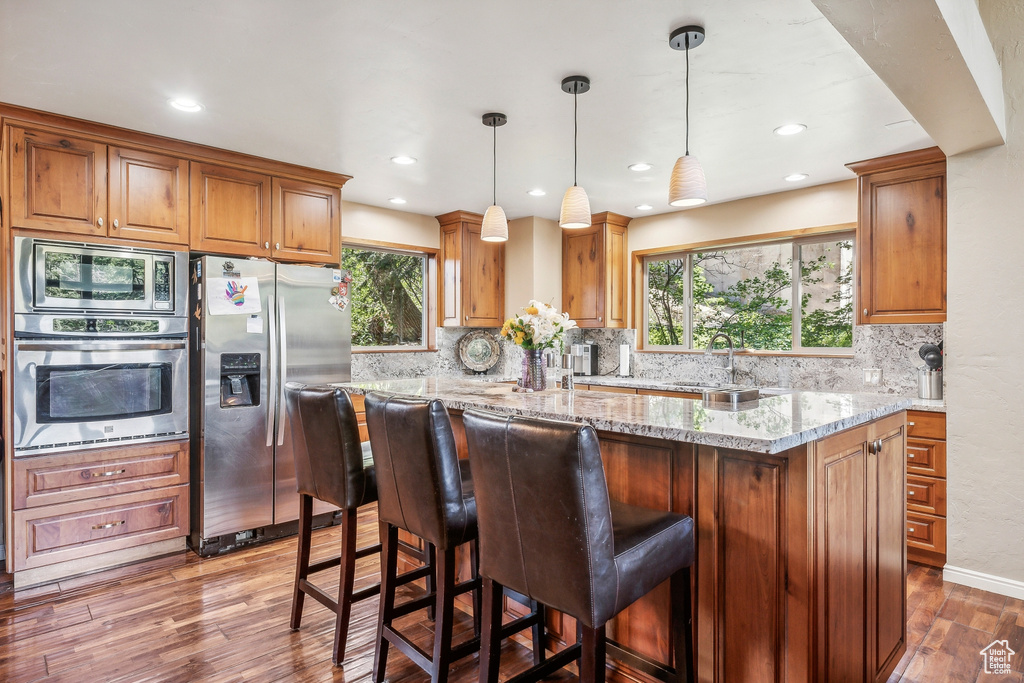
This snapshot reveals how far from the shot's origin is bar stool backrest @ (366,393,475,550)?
5.75 feet

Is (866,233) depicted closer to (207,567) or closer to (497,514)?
(497,514)

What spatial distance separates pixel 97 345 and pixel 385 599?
7.06ft

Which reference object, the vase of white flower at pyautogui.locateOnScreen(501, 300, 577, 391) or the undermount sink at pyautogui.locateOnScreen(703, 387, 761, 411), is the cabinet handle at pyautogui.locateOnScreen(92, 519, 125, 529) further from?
the undermount sink at pyautogui.locateOnScreen(703, 387, 761, 411)

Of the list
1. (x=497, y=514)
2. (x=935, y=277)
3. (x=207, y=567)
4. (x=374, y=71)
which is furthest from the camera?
(x=935, y=277)

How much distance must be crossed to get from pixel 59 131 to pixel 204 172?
68cm

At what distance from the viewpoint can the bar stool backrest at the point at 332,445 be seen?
214 cm

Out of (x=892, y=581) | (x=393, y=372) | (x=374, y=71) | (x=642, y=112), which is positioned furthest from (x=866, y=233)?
(x=393, y=372)

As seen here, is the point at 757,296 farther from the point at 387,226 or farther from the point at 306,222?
the point at 306,222

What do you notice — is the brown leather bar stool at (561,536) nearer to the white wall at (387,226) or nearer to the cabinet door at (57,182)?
the cabinet door at (57,182)

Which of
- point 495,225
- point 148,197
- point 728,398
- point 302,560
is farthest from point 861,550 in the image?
point 148,197

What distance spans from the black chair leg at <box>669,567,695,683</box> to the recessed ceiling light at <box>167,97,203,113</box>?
2.87 meters

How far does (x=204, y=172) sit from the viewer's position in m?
3.35

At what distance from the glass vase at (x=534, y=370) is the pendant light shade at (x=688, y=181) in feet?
3.17

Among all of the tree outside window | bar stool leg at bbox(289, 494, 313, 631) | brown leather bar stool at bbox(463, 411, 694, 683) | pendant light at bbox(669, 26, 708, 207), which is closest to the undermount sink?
brown leather bar stool at bbox(463, 411, 694, 683)
